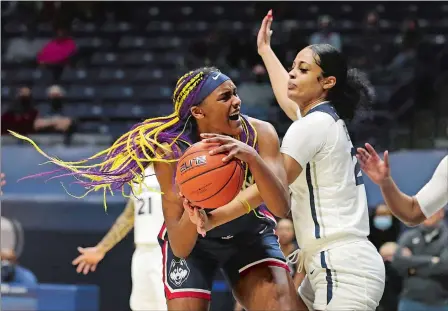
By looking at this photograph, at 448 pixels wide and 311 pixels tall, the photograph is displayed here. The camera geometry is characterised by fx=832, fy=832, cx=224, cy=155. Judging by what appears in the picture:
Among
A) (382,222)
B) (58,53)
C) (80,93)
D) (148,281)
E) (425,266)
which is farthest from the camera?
(58,53)

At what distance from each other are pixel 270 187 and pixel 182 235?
520 millimetres

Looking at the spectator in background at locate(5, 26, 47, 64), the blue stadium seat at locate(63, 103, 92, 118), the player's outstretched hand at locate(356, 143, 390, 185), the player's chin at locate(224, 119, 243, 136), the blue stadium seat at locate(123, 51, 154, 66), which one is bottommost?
the player's outstretched hand at locate(356, 143, 390, 185)

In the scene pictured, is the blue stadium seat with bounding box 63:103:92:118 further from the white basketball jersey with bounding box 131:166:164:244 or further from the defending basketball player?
the defending basketball player

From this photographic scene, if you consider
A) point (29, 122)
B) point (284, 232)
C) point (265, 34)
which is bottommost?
point (284, 232)

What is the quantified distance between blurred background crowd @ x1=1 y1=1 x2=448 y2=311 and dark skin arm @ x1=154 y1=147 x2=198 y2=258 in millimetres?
2916

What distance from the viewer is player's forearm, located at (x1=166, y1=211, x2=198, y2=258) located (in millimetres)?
3697

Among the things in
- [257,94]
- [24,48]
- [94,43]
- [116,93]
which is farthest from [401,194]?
[24,48]

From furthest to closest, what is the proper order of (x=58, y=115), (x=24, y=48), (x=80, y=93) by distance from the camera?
1. (x=24, y=48)
2. (x=80, y=93)
3. (x=58, y=115)

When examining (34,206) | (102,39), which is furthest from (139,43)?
(34,206)

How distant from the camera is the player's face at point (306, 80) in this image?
3.91 m

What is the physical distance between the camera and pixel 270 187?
11.3 feet

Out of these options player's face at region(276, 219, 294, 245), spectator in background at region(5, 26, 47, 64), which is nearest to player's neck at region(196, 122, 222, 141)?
player's face at region(276, 219, 294, 245)

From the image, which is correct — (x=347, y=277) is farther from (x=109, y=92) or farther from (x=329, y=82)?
(x=109, y=92)

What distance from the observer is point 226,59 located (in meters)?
10.2
